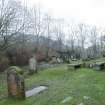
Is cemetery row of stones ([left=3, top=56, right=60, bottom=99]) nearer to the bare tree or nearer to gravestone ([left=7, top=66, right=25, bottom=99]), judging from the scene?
gravestone ([left=7, top=66, right=25, bottom=99])

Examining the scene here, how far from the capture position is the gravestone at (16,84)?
27.1ft

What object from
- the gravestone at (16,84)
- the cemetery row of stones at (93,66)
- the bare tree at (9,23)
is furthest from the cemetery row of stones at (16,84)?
the bare tree at (9,23)

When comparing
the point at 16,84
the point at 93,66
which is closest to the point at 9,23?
the point at 93,66

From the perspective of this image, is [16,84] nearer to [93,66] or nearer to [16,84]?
[16,84]

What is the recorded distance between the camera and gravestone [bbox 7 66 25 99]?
8.27m

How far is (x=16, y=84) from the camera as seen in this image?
8328 millimetres

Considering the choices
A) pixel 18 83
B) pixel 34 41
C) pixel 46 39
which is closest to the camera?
pixel 18 83

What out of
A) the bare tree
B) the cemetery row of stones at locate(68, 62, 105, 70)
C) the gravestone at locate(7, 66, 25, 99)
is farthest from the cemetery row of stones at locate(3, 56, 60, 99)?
the bare tree

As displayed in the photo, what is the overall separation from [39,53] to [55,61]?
4.73 meters

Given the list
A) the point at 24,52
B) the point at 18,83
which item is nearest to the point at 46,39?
the point at 24,52

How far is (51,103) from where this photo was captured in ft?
23.4

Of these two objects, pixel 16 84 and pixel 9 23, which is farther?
pixel 9 23

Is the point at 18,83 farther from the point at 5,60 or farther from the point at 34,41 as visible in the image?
the point at 34,41

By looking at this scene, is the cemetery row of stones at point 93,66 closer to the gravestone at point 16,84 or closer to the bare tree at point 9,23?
the gravestone at point 16,84
